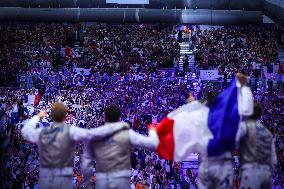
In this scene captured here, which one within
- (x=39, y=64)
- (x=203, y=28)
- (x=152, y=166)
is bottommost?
(x=152, y=166)

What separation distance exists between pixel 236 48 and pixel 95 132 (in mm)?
27388

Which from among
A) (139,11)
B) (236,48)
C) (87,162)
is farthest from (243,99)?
(139,11)

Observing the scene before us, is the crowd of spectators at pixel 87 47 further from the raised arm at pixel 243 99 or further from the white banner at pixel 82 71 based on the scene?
the raised arm at pixel 243 99

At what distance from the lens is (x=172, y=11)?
3644 centimetres

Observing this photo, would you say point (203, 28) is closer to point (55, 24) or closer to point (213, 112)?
point (55, 24)

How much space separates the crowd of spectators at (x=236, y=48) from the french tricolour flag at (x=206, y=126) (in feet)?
69.9

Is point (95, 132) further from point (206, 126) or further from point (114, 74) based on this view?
point (114, 74)

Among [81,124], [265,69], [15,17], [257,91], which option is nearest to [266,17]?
[265,69]

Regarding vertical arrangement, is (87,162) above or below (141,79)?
above

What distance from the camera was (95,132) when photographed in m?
5.68

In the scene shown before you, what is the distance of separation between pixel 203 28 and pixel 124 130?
1224 inches

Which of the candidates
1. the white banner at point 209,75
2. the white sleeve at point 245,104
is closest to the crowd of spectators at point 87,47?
the white banner at point 209,75

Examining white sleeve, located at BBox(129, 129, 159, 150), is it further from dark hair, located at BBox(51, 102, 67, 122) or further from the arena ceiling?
the arena ceiling

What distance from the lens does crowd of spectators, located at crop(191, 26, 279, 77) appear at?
2916 centimetres
